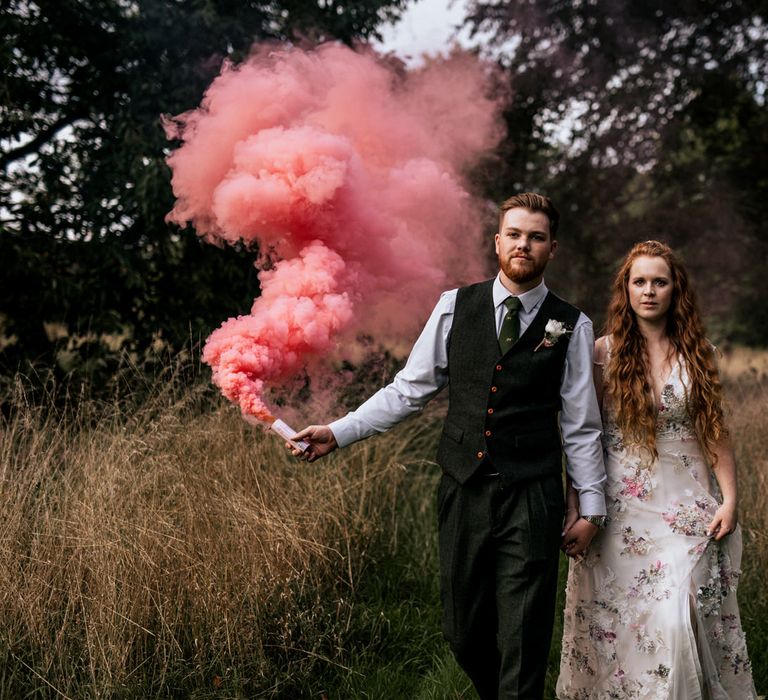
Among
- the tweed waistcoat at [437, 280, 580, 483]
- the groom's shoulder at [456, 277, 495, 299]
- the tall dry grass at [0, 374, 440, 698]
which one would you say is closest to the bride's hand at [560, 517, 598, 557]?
the tweed waistcoat at [437, 280, 580, 483]

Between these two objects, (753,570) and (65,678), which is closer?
(65,678)

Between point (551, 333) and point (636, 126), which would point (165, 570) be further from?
point (636, 126)

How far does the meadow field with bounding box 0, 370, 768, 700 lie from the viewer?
3332 mm

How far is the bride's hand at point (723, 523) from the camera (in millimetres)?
3016

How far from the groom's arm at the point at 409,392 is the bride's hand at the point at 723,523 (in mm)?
1189

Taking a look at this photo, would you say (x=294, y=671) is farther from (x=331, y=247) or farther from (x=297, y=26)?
(x=297, y=26)

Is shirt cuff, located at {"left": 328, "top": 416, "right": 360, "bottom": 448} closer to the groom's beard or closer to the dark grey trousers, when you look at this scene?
the dark grey trousers

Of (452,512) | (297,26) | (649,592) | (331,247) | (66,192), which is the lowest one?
(649,592)

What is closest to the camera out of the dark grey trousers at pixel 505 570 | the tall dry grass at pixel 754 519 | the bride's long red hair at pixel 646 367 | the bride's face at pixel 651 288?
the dark grey trousers at pixel 505 570

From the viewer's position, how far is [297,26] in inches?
250

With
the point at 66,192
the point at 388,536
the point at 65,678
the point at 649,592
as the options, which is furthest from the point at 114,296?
the point at 649,592

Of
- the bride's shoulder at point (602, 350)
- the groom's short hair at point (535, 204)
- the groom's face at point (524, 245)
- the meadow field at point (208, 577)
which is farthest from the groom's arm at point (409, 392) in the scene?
the meadow field at point (208, 577)

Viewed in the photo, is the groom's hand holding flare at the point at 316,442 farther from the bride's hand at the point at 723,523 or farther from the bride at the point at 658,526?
the bride's hand at the point at 723,523

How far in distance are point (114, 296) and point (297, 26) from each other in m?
2.68
